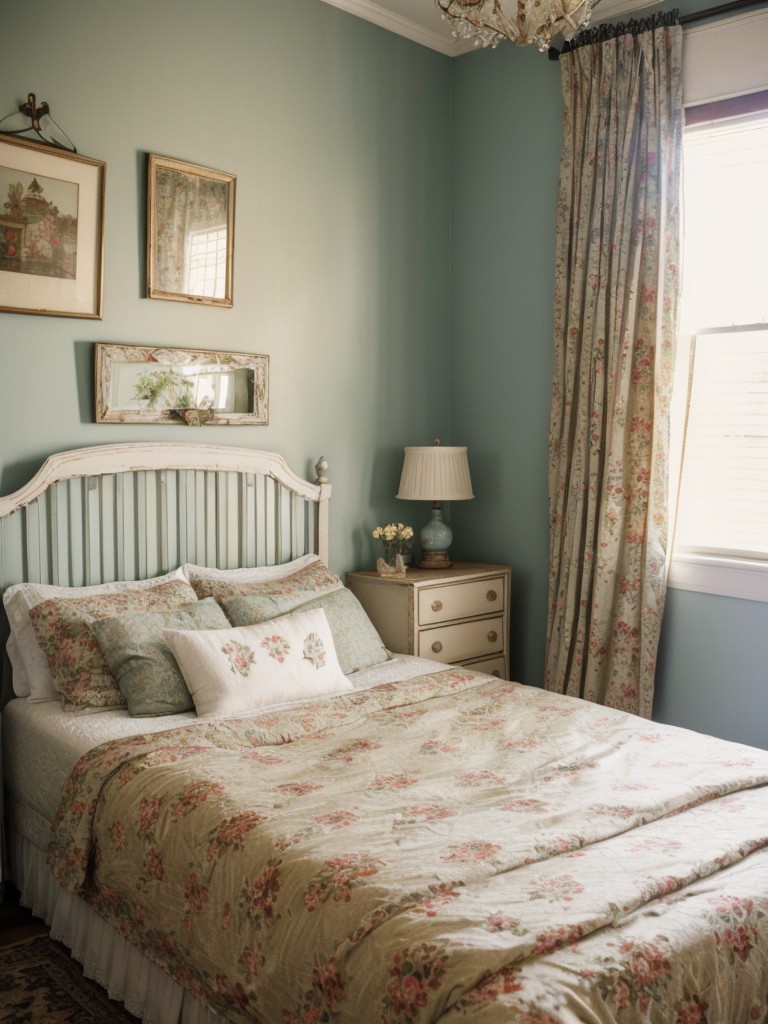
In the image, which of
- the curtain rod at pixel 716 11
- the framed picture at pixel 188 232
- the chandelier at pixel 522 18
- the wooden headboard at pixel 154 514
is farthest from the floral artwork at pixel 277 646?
the curtain rod at pixel 716 11

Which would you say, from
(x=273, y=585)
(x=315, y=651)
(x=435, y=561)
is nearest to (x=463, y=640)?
(x=435, y=561)

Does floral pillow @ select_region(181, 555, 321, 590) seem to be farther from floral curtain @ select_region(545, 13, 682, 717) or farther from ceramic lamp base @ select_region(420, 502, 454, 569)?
floral curtain @ select_region(545, 13, 682, 717)

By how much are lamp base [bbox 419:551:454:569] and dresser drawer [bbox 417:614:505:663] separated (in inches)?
11.6

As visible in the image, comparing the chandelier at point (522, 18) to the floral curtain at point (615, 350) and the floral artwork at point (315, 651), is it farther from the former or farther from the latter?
the floral artwork at point (315, 651)

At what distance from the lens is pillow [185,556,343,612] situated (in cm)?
318

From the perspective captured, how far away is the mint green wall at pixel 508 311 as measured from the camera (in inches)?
153

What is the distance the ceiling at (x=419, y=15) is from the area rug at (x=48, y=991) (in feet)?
11.1

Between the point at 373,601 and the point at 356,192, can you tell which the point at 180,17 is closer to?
the point at 356,192

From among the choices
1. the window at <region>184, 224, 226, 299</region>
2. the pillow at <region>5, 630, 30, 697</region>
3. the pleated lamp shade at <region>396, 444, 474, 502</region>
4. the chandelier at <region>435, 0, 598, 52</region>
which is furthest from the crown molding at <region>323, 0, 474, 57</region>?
the pillow at <region>5, 630, 30, 697</region>

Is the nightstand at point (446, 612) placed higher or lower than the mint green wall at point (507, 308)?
lower

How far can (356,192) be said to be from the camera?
384cm

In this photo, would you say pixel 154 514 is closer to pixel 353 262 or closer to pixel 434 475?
pixel 434 475

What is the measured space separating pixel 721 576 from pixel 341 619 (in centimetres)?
Answer: 137

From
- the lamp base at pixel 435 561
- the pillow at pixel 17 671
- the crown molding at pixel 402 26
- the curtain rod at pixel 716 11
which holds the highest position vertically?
the crown molding at pixel 402 26
